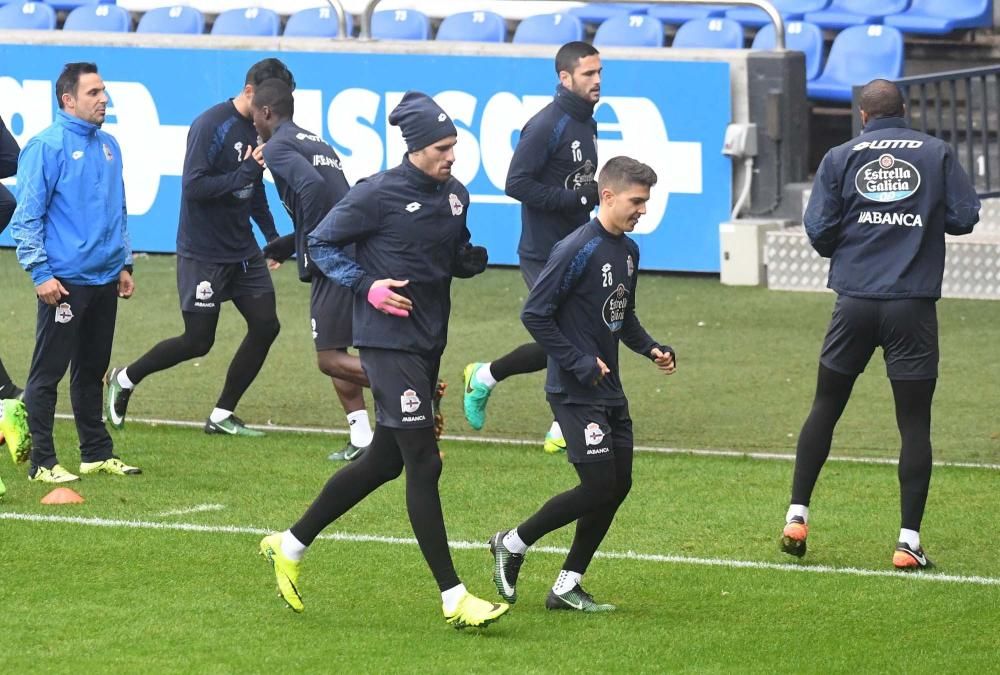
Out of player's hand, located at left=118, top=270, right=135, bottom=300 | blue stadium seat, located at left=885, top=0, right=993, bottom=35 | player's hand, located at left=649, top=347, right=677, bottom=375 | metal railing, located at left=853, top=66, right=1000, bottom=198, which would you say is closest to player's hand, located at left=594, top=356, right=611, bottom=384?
player's hand, located at left=649, top=347, right=677, bottom=375

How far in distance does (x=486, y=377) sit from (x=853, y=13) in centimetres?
906

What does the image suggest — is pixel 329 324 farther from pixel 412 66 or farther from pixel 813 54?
pixel 813 54

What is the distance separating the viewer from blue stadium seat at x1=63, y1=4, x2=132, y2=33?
2034cm

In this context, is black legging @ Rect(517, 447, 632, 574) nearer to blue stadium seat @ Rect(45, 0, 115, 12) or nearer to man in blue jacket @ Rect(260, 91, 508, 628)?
man in blue jacket @ Rect(260, 91, 508, 628)

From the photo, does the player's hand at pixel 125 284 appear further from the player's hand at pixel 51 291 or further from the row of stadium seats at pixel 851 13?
the row of stadium seats at pixel 851 13

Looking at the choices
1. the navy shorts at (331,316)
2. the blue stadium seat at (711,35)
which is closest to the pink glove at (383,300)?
the navy shorts at (331,316)

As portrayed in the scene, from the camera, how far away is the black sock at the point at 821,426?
786cm

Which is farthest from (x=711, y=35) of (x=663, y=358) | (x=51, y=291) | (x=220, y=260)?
(x=663, y=358)

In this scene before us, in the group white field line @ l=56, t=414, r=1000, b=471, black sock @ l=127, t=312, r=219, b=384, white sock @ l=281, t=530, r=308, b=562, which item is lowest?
white field line @ l=56, t=414, r=1000, b=471

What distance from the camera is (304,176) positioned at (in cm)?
934

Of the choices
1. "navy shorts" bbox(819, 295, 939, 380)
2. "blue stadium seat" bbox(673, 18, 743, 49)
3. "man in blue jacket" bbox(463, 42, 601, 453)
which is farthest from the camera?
"blue stadium seat" bbox(673, 18, 743, 49)

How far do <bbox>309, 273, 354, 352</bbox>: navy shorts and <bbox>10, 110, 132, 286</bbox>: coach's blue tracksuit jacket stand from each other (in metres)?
1.05

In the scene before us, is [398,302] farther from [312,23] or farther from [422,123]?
[312,23]


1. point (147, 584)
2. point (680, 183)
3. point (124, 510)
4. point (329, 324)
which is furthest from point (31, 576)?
point (680, 183)
